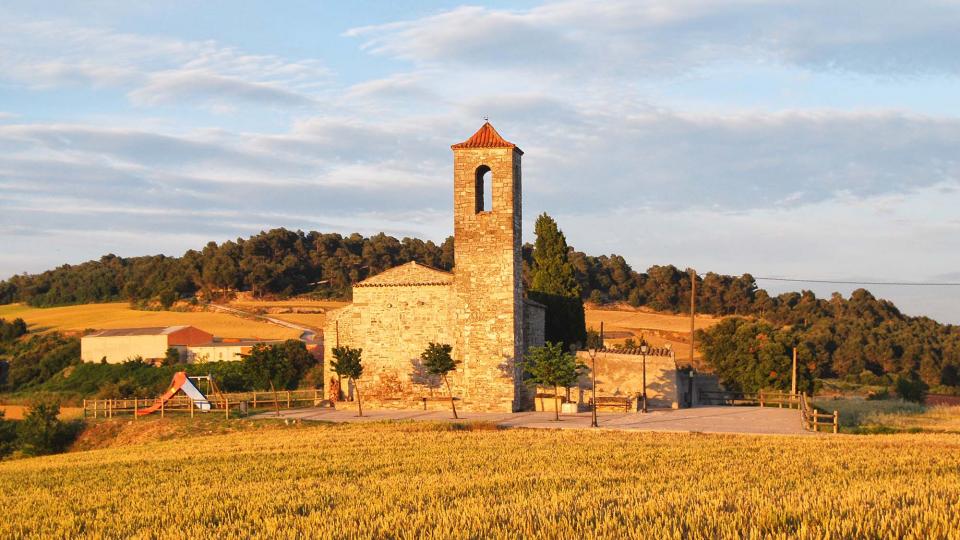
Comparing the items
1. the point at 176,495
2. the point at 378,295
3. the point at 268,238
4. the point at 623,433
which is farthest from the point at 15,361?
the point at 176,495

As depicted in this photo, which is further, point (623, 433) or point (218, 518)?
point (623, 433)

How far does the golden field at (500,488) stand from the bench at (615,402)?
10612mm

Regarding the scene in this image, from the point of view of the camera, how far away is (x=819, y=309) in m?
102

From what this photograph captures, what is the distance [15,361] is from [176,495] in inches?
2474

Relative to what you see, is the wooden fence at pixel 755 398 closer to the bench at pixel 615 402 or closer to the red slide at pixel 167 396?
the bench at pixel 615 402

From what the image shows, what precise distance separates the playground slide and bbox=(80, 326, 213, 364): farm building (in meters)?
A: 23.5

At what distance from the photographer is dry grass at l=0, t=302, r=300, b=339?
76.6 m

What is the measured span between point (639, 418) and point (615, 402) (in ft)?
12.2

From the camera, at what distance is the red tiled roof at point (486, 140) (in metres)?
42.8

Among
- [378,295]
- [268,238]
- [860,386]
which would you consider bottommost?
[860,386]

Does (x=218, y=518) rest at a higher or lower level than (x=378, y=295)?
lower

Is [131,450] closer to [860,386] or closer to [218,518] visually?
[218,518]

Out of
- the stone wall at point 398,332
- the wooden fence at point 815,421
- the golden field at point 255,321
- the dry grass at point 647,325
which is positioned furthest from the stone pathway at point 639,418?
the dry grass at point 647,325

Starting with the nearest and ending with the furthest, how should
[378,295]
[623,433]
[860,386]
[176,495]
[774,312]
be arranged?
[176,495], [623,433], [378,295], [860,386], [774,312]
